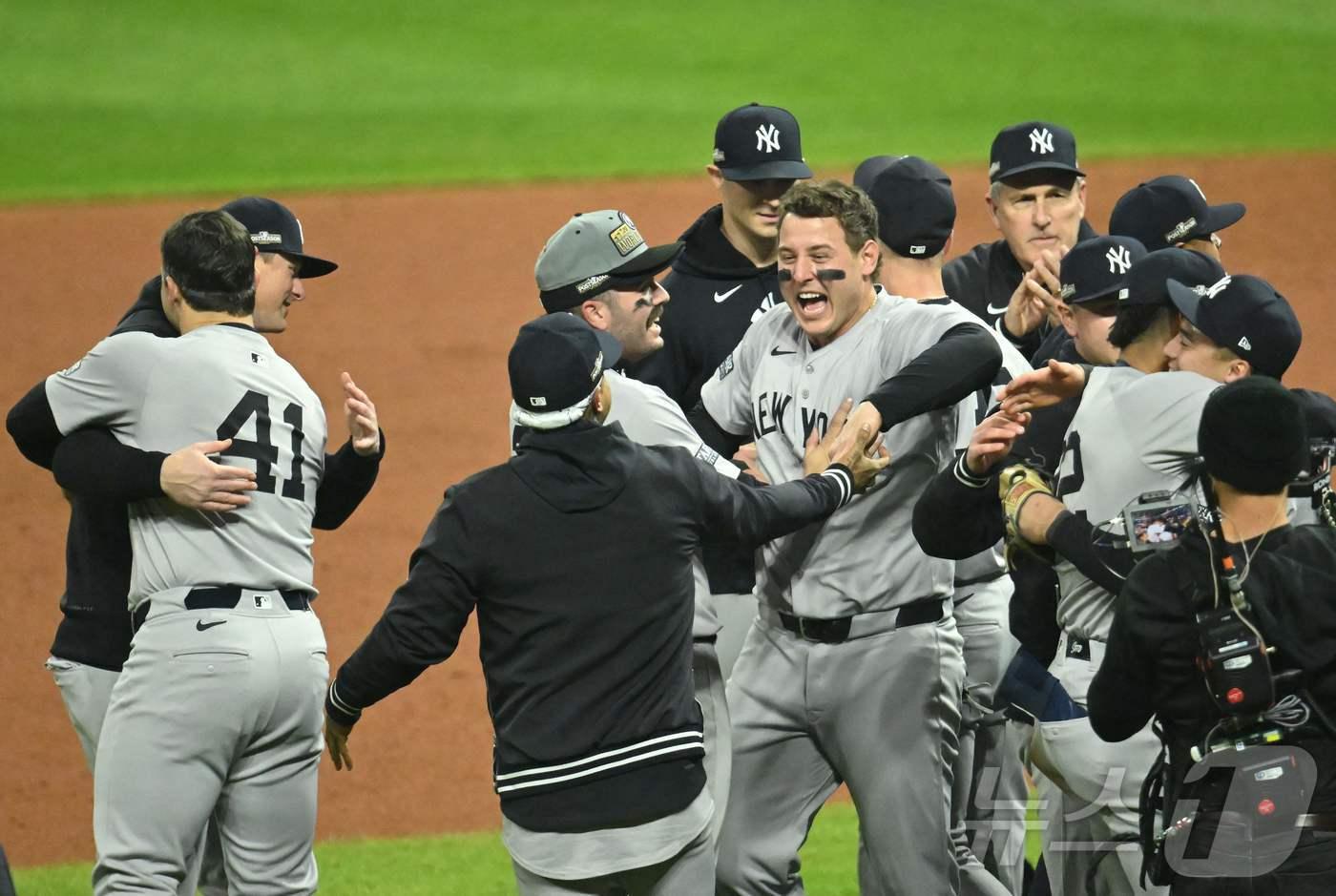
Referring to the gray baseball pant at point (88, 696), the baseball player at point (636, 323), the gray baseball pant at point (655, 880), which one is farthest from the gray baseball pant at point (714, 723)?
the gray baseball pant at point (88, 696)

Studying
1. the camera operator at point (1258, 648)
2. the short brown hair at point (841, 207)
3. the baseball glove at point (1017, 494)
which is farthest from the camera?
the short brown hair at point (841, 207)

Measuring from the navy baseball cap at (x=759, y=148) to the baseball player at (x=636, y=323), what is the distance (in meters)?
0.90

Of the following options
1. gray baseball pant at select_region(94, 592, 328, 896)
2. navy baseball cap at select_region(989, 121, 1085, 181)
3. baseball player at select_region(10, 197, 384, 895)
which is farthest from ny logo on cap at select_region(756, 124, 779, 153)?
gray baseball pant at select_region(94, 592, 328, 896)

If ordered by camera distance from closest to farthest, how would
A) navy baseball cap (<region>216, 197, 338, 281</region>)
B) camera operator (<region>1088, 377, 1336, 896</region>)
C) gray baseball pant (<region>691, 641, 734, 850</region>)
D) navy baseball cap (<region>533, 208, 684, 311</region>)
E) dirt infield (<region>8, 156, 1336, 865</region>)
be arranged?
camera operator (<region>1088, 377, 1336, 896</region>) < gray baseball pant (<region>691, 641, 734, 850</region>) < navy baseball cap (<region>533, 208, 684, 311</region>) < navy baseball cap (<region>216, 197, 338, 281</region>) < dirt infield (<region>8, 156, 1336, 865</region>)

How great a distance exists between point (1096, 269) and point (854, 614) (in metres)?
1.08

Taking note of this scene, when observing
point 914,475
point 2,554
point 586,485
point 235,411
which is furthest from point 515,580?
point 2,554

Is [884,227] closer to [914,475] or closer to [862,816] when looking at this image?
[914,475]

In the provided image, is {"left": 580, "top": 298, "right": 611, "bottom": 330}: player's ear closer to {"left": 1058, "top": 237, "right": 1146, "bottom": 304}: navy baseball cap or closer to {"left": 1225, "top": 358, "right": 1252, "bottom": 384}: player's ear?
{"left": 1058, "top": 237, "right": 1146, "bottom": 304}: navy baseball cap

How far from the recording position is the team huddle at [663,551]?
3717 millimetres

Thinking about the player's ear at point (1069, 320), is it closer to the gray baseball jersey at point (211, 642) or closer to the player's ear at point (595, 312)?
the player's ear at point (595, 312)

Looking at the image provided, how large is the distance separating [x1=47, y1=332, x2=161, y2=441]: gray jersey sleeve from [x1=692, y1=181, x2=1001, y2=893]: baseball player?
1.64 m

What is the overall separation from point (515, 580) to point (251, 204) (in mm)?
1707

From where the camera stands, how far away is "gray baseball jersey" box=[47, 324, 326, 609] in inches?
167

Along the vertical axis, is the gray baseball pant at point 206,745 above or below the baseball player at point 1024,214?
below
